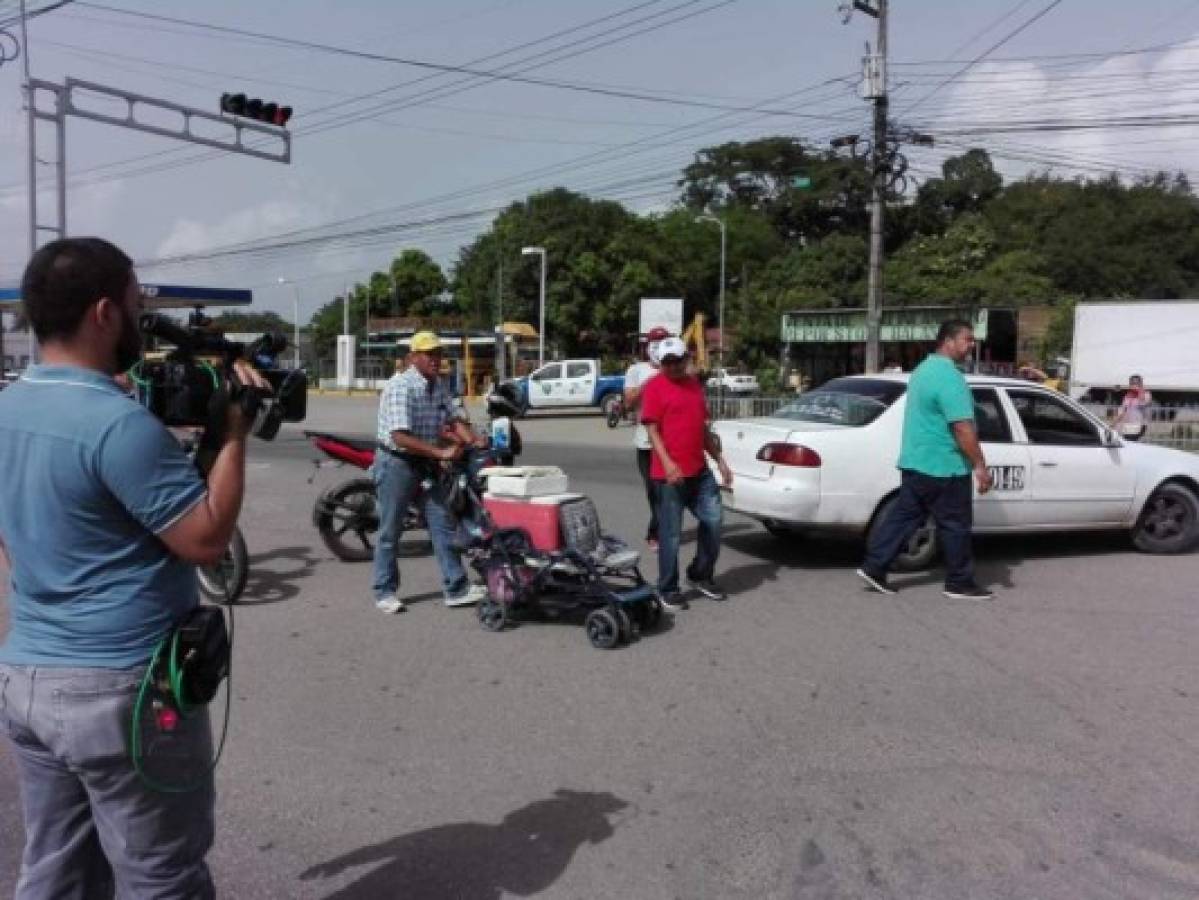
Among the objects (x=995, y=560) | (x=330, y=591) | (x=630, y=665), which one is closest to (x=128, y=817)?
(x=630, y=665)

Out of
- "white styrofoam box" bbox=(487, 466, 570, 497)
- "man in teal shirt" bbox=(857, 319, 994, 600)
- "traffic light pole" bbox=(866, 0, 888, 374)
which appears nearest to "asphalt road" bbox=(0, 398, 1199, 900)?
"man in teal shirt" bbox=(857, 319, 994, 600)

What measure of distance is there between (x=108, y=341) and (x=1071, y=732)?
4164 mm

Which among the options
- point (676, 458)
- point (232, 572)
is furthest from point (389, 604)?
point (676, 458)

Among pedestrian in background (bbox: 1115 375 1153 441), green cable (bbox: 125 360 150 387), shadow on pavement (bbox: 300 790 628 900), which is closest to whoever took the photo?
green cable (bbox: 125 360 150 387)

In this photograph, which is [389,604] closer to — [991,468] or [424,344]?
[424,344]

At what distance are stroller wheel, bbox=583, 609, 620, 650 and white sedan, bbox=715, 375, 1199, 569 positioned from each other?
233 cm

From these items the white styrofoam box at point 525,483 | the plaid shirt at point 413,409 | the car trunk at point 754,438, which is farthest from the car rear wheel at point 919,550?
the plaid shirt at point 413,409

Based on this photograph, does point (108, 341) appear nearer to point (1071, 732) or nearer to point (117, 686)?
point (117, 686)

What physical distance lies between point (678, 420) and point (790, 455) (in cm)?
136

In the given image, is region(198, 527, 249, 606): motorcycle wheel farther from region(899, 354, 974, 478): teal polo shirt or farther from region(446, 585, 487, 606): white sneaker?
region(899, 354, 974, 478): teal polo shirt

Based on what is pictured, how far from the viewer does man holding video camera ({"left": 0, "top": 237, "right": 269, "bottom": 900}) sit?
80.7 inches

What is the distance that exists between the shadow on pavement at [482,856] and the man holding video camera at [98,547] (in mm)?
1116

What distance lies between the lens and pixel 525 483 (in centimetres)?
638

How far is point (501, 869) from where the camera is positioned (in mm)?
3326
